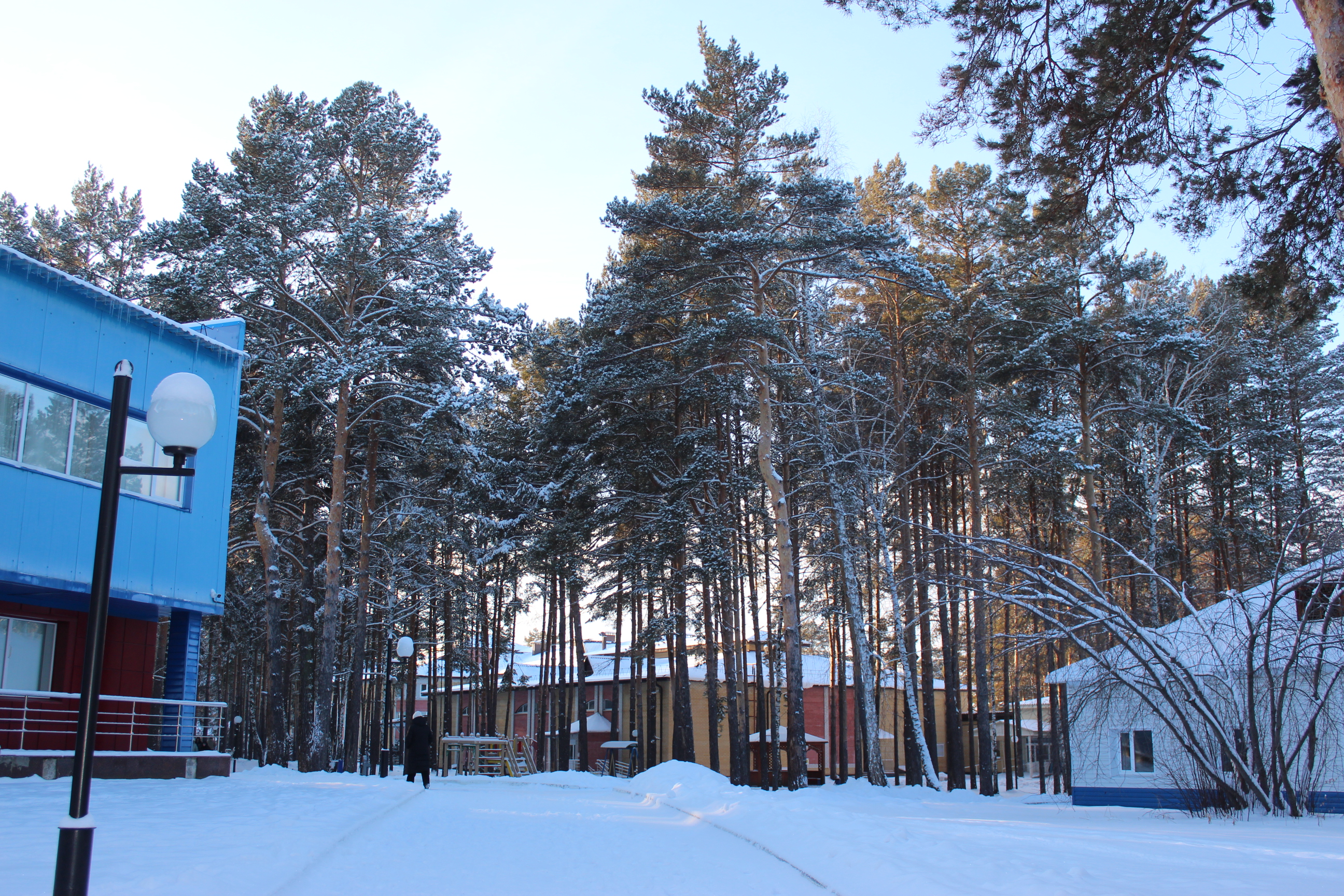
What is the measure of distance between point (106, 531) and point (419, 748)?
14.9 m

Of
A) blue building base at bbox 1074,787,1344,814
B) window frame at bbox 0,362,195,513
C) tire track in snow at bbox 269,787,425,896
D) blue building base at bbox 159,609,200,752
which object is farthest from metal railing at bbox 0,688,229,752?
blue building base at bbox 1074,787,1344,814

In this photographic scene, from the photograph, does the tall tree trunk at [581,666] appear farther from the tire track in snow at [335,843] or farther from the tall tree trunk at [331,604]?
the tire track in snow at [335,843]

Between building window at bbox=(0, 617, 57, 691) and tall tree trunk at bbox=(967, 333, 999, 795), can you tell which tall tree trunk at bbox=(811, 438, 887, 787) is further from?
building window at bbox=(0, 617, 57, 691)

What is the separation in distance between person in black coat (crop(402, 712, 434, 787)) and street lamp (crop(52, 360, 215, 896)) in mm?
14011

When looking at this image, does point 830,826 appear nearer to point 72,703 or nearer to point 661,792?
point 661,792

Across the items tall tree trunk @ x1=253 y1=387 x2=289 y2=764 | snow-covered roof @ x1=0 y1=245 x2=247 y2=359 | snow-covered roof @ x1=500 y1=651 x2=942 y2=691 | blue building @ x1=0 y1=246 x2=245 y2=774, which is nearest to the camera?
blue building @ x1=0 y1=246 x2=245 y2=774

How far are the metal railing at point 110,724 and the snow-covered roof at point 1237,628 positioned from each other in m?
15.6

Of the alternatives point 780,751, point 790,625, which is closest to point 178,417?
point 790,625

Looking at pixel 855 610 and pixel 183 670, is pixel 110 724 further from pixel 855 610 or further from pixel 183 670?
pixel 855 610

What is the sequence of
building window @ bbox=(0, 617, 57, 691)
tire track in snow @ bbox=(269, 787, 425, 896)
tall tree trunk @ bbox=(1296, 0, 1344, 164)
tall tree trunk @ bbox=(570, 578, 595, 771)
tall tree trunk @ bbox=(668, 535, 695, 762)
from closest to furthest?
tire track in snow @ bbox=(269, 787, 425, 896)
tall tree trunk @ bbox=(1296, 0, 1344, 164)
building window @ bbox=(0, 617, 57, 691)
tall tree trunk @ bbox=(668, 535, 695, 762)
tall tree trunk @ bbox=(570, 578, 595, 771)

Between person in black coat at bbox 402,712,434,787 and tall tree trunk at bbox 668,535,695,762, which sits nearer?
person in black coat at bbox 402,712,434,787

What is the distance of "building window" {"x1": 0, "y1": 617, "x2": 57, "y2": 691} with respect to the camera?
52.1 feet

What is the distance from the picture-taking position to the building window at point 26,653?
52.1 ft

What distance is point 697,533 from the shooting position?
25500 mm
